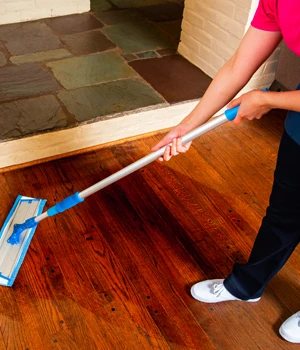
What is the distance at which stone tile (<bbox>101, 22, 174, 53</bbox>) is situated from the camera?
2.74 m

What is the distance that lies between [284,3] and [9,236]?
114 cm

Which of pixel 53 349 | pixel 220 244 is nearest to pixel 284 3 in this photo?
pixel 220 244

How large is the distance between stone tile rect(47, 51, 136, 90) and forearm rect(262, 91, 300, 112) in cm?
138

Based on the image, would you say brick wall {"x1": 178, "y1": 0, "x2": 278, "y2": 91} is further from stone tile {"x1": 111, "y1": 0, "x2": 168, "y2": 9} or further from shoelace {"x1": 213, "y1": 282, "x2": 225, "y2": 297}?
shoelace {"x1": 213, "y1": 282, "x2": 225, "y2": 297}

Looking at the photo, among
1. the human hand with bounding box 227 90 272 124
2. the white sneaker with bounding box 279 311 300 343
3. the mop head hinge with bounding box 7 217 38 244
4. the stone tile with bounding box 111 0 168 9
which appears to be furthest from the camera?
the stone tile with bounding box 111 0 168 9

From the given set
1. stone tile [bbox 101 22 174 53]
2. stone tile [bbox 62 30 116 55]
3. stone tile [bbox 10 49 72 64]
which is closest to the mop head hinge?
stone tile [bbox 10 49 72 64]

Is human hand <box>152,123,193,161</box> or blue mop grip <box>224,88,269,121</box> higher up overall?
blue mop grip <box>224,88,269,121</box>

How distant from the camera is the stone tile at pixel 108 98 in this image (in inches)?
86.0

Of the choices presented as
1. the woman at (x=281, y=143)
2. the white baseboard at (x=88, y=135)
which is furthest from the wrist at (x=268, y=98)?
the white baseboard at (x=88, y=135)

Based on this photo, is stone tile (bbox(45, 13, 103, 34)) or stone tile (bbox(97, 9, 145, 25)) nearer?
stone tile (bbox(45, 13, 103, 34))

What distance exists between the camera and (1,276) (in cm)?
154

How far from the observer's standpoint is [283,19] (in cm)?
105

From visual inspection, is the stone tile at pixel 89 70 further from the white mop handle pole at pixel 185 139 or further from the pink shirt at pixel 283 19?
the pink shirt at pixel 283 19

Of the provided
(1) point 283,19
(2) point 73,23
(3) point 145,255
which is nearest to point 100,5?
(2) point 73,23
